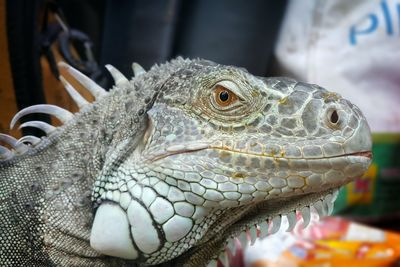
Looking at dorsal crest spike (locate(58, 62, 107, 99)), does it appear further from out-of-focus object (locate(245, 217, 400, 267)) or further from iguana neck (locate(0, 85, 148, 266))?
out-of-focus object (locate(245, 217, 400, 267))

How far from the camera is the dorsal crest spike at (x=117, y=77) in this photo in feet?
3.57

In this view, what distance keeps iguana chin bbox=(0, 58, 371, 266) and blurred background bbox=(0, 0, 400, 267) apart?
0.44 ft

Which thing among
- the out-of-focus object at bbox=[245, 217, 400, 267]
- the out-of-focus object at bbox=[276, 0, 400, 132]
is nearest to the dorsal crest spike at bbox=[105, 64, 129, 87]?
the out-of-focus object at bbox=[245, 217, 400, 267]

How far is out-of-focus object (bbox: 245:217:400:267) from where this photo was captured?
1.75m

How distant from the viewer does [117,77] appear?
1.10 m

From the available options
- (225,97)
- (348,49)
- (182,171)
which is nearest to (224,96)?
(225,97)

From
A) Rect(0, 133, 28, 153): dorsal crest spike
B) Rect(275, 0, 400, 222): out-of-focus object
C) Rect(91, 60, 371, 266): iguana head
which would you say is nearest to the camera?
Rect(91, 60, 371, 266): iguana head

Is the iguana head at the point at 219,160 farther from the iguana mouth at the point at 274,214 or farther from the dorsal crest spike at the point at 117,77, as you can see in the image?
the dorsal crest spike at the point at 117,77

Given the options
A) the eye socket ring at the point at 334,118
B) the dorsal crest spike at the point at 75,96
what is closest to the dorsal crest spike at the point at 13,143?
the dorsal crest spike at the point at 75,96

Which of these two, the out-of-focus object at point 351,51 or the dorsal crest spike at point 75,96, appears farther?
the out-of-focus object at point 351,51

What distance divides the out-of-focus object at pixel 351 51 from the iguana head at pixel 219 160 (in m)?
1.25

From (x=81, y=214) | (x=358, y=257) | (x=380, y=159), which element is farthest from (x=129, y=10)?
(x=380, y=159)

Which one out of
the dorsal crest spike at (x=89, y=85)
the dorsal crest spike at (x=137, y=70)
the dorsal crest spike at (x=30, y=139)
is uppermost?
the dorsal crest spike at (x=137, y=70)

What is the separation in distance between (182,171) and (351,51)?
1.45m
